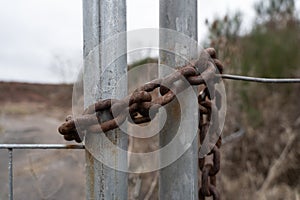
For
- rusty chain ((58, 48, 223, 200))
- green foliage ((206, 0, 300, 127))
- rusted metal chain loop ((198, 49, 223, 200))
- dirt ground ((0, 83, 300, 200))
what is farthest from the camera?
green foliage ((206, 0, 300, 127))

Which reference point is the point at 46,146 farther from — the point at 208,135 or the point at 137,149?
the point at 137,149

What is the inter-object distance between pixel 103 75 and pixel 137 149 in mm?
1493

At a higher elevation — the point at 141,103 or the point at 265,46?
the point at 265,46

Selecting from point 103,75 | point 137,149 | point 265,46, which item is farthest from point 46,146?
point 265,46

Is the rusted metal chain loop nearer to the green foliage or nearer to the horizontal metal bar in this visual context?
the horizontal metal bar

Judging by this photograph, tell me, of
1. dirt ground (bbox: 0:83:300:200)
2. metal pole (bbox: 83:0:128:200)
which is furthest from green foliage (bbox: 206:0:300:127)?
metal pole (bbox: 83:0:128:200)

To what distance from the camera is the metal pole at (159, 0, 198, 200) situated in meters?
0.62

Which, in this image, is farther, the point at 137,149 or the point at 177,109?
the point at 137,149

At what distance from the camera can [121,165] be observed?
592 mm

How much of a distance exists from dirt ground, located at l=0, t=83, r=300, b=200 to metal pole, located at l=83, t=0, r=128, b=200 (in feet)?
2.09

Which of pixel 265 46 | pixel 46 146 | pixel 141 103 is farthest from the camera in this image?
pixel 265 46

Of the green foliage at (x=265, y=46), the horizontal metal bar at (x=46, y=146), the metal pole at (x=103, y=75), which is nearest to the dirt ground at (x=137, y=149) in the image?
the green foliage at (x=265, y=46)

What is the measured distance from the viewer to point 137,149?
6.69 feet

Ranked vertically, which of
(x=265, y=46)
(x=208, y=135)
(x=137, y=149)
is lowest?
(x=137, y=149)
